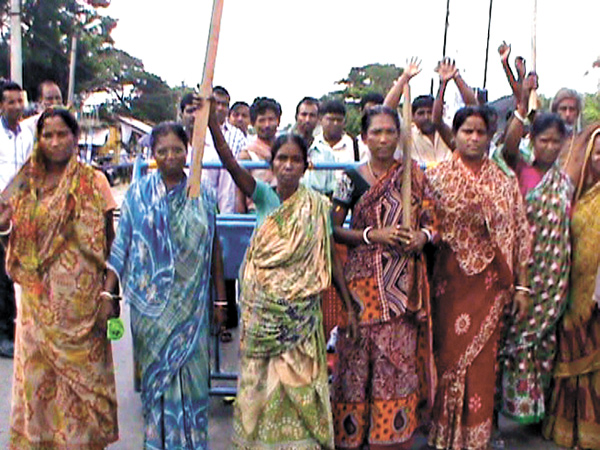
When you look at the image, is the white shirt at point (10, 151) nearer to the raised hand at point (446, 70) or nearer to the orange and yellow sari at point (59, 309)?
the orange and yellow sari at point (59, 309)

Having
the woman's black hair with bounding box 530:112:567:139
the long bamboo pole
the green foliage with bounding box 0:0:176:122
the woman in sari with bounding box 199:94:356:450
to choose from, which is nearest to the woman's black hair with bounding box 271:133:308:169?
the woman in sari with bounding box 199:94:356:450

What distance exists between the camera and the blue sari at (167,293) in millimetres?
3004

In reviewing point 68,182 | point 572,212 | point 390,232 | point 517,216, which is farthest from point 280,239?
point 572,212

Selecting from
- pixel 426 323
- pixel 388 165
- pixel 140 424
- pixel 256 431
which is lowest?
pixel 140 424

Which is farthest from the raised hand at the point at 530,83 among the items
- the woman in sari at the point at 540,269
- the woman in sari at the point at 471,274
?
the woman in sari at the point at 471,274

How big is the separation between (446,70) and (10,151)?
11.2 feet

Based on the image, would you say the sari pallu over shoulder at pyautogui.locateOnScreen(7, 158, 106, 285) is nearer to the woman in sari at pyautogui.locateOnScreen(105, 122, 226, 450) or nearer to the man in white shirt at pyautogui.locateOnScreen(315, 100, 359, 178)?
the woman in sari at pyautogui.locateOnScreen(105, 122, 226, 450)

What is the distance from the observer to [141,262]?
3.01 metres

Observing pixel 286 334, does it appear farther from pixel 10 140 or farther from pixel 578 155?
pixel 10 140

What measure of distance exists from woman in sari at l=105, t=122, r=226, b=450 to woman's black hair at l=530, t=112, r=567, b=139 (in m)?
1.82

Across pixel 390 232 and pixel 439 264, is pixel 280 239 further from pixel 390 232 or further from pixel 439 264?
pixel 439 264

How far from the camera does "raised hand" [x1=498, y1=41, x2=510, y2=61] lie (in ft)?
14.2

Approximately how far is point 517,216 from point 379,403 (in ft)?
3.76

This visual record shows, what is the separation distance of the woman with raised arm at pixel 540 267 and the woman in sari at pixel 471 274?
195 millimetres
